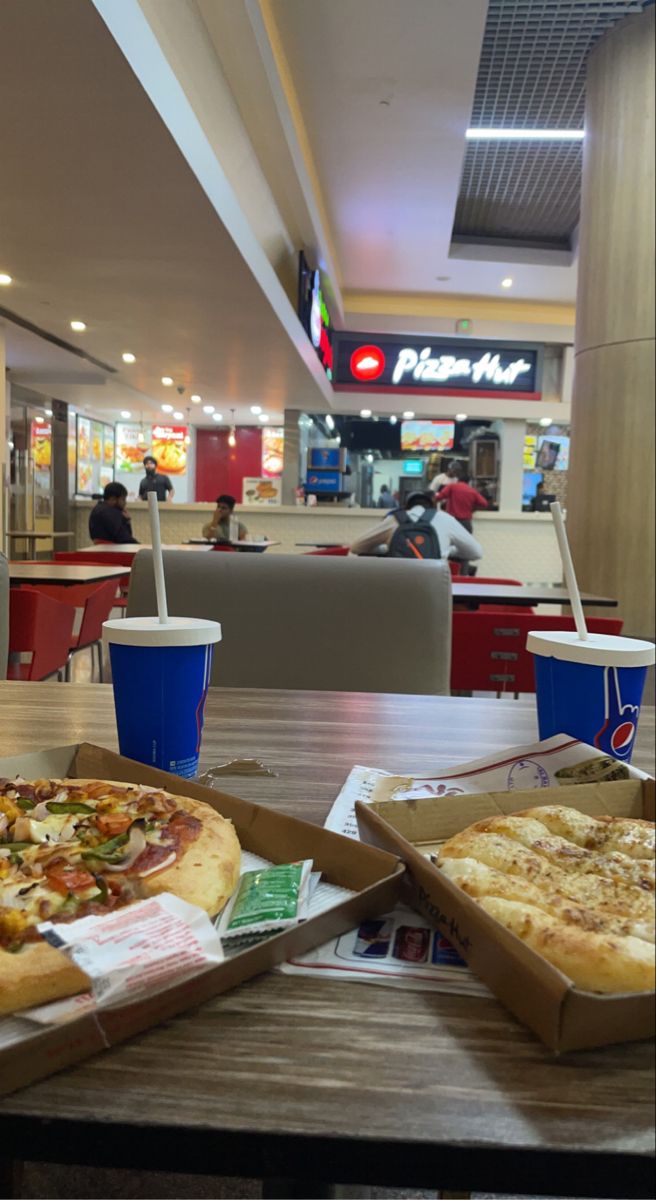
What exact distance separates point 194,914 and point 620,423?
514 centimetres

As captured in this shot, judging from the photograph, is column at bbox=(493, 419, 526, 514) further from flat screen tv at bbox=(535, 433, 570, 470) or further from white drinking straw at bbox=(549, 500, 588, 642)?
white drinking straw at bbox=(549, 500, 588, 642)

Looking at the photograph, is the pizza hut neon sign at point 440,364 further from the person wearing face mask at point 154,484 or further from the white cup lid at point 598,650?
the white cup lid at point 598,650

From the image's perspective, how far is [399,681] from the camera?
208cm

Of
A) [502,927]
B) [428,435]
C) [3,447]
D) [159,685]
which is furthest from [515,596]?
[428,435]

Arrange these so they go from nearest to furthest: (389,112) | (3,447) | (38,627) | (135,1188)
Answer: (135,1188) < (38,627) < (389,112) < (3,447)

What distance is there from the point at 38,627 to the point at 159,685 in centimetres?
257

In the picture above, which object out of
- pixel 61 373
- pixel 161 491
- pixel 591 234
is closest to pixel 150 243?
pixel 591 234

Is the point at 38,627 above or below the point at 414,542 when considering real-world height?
below

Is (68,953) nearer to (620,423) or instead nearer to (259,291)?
(620,423)

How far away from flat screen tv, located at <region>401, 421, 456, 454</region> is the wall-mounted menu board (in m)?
6.02

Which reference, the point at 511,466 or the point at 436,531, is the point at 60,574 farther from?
the point at 511,466

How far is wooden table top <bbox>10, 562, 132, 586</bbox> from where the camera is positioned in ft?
13.0

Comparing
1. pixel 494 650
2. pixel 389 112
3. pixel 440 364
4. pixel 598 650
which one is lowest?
pixel 494 650

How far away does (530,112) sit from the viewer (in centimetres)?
725
